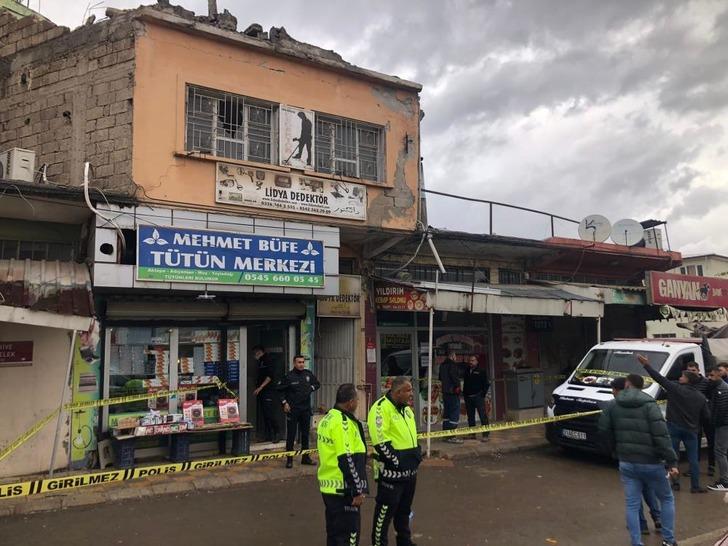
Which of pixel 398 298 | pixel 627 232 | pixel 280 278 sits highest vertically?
pixel 627 232

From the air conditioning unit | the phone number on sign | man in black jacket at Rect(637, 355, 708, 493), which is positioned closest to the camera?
man in black jacket at Rect(637, 355, 708, 493)

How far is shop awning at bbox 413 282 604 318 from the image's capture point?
10.5 metres

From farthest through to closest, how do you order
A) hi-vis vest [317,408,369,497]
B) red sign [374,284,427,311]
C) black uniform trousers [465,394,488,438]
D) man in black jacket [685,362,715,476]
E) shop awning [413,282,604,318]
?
black uniform trousers [465,394,488,438], red sign [374,284,427,311], shop awning [413,282,604,318], man in black jacket [685,362,715,476], hi-vis vest [317,408,369,497]

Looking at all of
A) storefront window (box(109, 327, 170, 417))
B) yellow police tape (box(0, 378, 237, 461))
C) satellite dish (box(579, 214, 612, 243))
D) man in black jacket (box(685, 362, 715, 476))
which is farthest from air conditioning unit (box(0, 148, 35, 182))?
satellite dish (box(579, 214, 612, 243))

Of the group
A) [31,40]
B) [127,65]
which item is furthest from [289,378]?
[31,40]

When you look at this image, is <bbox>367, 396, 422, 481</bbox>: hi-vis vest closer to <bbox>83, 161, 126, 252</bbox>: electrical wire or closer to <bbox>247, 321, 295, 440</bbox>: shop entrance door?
<bbox>83, 161, 126, 252</bbox>: electrical wire

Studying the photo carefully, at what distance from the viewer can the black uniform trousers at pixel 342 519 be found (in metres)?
4.55

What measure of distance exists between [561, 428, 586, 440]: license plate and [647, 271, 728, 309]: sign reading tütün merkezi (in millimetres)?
6774

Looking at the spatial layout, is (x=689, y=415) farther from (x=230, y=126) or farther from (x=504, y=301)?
(x=230, y=126)

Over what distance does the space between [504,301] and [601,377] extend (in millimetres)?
2216

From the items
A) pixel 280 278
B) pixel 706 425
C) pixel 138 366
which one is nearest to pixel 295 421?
pixel 280 278

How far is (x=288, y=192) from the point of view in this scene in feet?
33.1

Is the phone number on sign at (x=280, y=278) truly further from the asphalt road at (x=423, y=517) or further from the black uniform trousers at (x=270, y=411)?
the asphalt road at (x=423, y=517)

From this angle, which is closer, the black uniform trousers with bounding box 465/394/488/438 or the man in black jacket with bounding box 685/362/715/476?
the man in black jacket with bounding box 685/362/715/476
